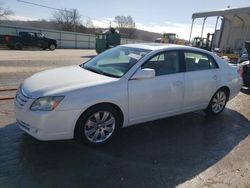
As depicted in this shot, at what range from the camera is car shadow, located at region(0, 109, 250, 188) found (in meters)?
3.13

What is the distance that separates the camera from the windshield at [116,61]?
431cm

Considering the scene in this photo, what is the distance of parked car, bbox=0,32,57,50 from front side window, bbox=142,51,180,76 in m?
23.2

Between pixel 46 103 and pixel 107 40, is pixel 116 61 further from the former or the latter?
pixel 107 40

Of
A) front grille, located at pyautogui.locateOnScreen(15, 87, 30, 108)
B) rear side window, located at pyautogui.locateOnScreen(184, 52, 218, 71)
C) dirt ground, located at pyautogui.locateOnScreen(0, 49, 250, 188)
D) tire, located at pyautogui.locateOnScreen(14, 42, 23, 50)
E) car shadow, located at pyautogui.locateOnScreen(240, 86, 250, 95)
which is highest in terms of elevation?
rear side window, located at pyautogui.locateOnScreen(184, 52, 218, 71)

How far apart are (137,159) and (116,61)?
191cm

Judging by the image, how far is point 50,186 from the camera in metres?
2.94

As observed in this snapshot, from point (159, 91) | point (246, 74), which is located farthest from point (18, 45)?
point (159, 91)

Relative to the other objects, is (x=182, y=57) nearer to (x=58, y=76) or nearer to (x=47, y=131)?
(x=58, y=76)

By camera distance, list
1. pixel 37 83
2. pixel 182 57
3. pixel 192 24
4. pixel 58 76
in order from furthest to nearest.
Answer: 1. pixel 192 24
2. pixel 182 57
3. pixel 58 76
4. pixel 37 83

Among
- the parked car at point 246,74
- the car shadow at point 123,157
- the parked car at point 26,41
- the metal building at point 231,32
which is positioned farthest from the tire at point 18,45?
the car shadow at point 123,157

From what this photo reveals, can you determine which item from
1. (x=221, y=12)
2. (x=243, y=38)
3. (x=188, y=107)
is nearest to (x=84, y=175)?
(x=188, y=107)

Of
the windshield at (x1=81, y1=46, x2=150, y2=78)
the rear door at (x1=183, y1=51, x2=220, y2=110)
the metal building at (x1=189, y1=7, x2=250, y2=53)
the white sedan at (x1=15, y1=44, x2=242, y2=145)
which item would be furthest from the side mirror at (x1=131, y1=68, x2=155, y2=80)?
the metal building at (x1=189, y1=7, x2=250, y2=53)

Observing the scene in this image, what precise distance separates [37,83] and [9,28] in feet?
94.4

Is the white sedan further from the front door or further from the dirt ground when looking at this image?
the dirt ground
